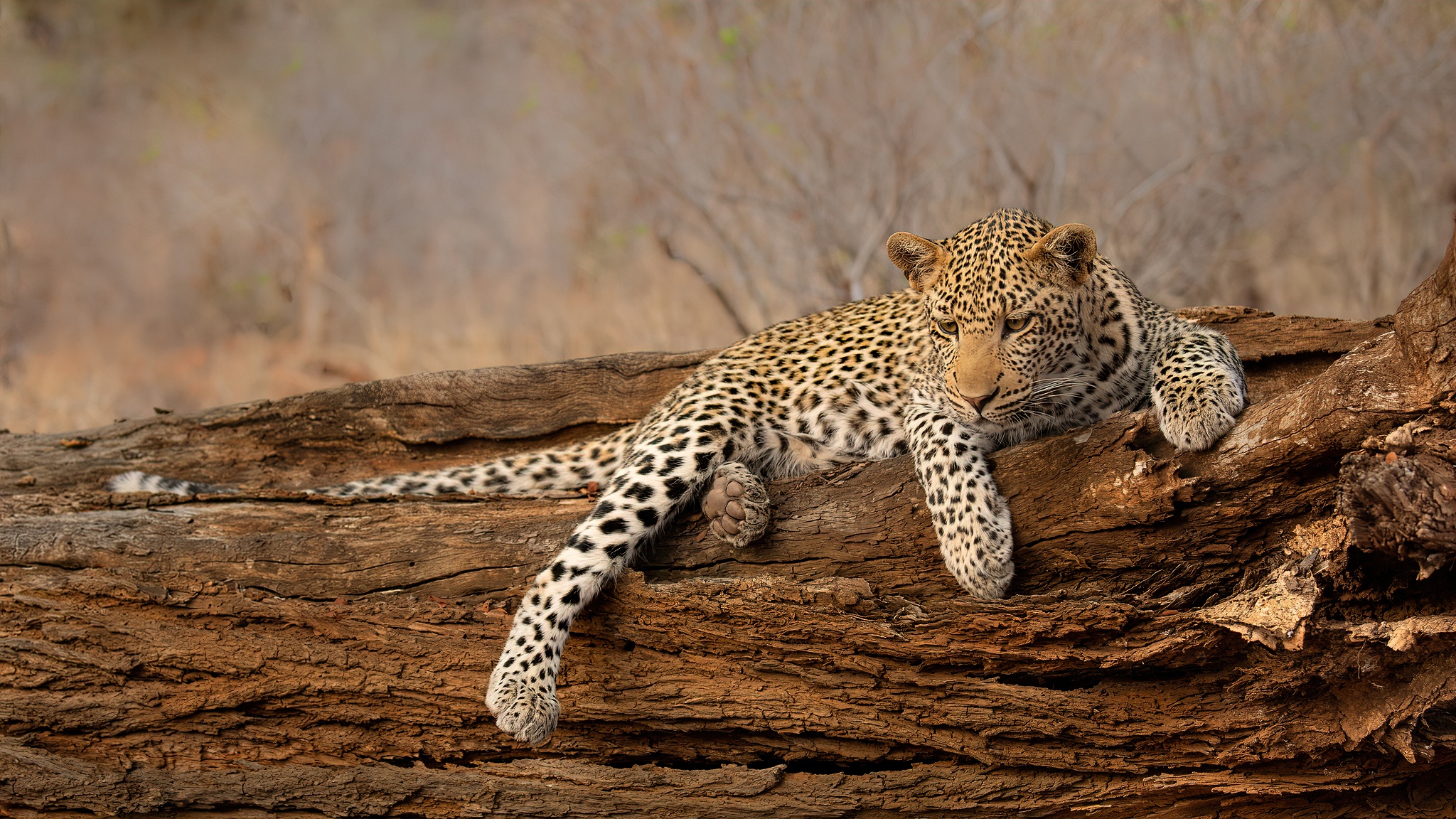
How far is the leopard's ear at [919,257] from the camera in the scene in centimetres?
517

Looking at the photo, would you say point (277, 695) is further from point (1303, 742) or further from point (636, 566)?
point (1303, 742)

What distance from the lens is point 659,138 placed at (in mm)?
14328

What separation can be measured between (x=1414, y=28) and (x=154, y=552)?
15.4 m

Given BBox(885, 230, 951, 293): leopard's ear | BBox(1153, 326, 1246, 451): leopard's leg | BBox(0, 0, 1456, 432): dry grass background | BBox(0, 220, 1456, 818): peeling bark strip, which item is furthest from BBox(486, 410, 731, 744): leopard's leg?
BBox(0, 0, 1456, 432): dry grass background

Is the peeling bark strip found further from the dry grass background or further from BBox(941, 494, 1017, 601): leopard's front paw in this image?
the dry grass background

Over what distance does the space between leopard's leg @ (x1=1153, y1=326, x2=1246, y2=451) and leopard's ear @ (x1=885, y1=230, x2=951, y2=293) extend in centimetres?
109

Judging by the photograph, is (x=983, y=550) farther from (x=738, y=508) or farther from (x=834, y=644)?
(x=738, y=508)

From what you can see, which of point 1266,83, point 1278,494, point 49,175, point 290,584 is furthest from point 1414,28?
point 49,175

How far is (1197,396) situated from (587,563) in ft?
8.59

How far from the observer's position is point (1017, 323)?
4848 mm

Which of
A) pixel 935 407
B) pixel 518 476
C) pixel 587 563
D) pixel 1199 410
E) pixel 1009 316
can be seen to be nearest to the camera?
pixel 1199 410

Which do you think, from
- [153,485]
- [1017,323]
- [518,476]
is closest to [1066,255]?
[1017,323]

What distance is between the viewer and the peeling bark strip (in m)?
3.83

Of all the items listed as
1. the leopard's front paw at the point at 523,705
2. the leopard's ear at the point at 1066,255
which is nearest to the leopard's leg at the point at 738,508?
the leopard's front paw at the point at 523,705
